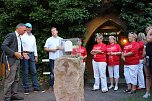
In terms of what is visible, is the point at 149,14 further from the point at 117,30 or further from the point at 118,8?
the point at 117,30

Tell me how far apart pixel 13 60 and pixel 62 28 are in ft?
14.5

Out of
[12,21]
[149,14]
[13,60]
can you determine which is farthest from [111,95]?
[12,21]

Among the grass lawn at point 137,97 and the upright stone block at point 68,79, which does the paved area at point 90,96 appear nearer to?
the grass lawn at point 137,97

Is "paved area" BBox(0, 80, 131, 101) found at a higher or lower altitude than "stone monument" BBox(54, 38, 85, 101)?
lower

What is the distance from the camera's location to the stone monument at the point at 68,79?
7.61 meters

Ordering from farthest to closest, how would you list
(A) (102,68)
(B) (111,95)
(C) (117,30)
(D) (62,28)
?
(C) (117,30), (D) (62,28), (A) (102,68), (B) (111,95)

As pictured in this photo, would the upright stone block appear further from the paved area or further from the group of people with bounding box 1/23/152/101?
the paved area

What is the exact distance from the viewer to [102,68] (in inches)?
403

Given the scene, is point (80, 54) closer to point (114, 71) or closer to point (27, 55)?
point (114, 71)

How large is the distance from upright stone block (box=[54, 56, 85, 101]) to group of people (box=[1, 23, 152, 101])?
0.95 meters

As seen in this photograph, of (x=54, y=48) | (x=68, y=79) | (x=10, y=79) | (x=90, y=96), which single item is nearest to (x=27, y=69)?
(x=54, y=48)

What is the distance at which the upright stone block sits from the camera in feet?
25.0

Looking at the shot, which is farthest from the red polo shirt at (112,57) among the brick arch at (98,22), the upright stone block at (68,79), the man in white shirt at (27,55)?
the upright stone block at (68,79)

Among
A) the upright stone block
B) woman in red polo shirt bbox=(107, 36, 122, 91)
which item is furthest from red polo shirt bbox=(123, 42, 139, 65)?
the upright stone block
